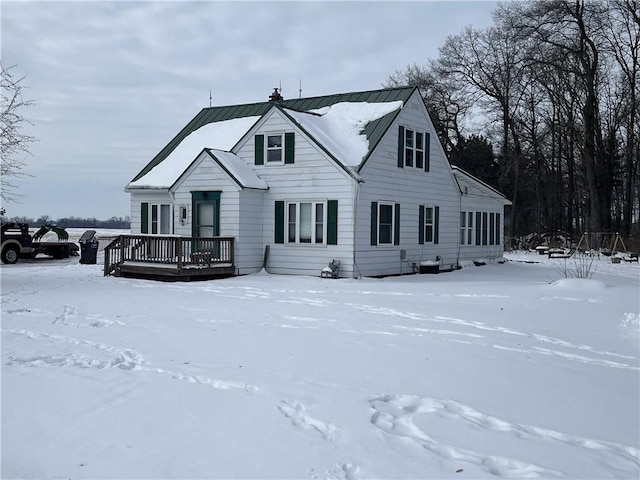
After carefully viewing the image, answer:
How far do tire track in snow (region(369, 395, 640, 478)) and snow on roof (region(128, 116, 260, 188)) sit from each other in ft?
55.4

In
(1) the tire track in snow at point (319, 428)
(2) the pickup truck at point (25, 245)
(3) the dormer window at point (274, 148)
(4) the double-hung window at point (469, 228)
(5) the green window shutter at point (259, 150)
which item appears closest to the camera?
(1) the tire track in snow at point (319, 428)

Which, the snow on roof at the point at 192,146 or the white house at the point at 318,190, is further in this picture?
the snow on roof at the point at 192,146

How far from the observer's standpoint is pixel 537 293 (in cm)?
1517

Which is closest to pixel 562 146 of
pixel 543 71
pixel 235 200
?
pixel 543 71

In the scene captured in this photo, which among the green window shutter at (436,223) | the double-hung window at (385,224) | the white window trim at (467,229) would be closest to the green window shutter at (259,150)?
the double-hung window at (385,224)

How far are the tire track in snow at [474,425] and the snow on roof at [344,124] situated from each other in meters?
13.2

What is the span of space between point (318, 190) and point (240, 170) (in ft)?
8.57

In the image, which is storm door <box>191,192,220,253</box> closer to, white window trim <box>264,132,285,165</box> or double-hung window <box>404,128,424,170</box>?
white window trim <box>264,132,285,165</box>

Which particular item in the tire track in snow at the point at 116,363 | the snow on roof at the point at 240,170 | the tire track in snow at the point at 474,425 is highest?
the snow on roof at the point at 240,170

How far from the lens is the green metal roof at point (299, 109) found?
20.4 metres

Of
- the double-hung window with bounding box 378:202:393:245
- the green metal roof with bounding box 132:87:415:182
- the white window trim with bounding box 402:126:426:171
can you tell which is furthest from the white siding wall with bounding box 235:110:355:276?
the white window trim with bounding box 402:126:426:171

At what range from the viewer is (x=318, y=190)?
62.8 ft

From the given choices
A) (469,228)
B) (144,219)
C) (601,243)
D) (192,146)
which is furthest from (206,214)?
(601,243)

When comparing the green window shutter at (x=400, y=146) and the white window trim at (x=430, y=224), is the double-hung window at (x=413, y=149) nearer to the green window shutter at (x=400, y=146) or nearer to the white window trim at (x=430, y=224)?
the green window shutter at (x=400, y=146)
